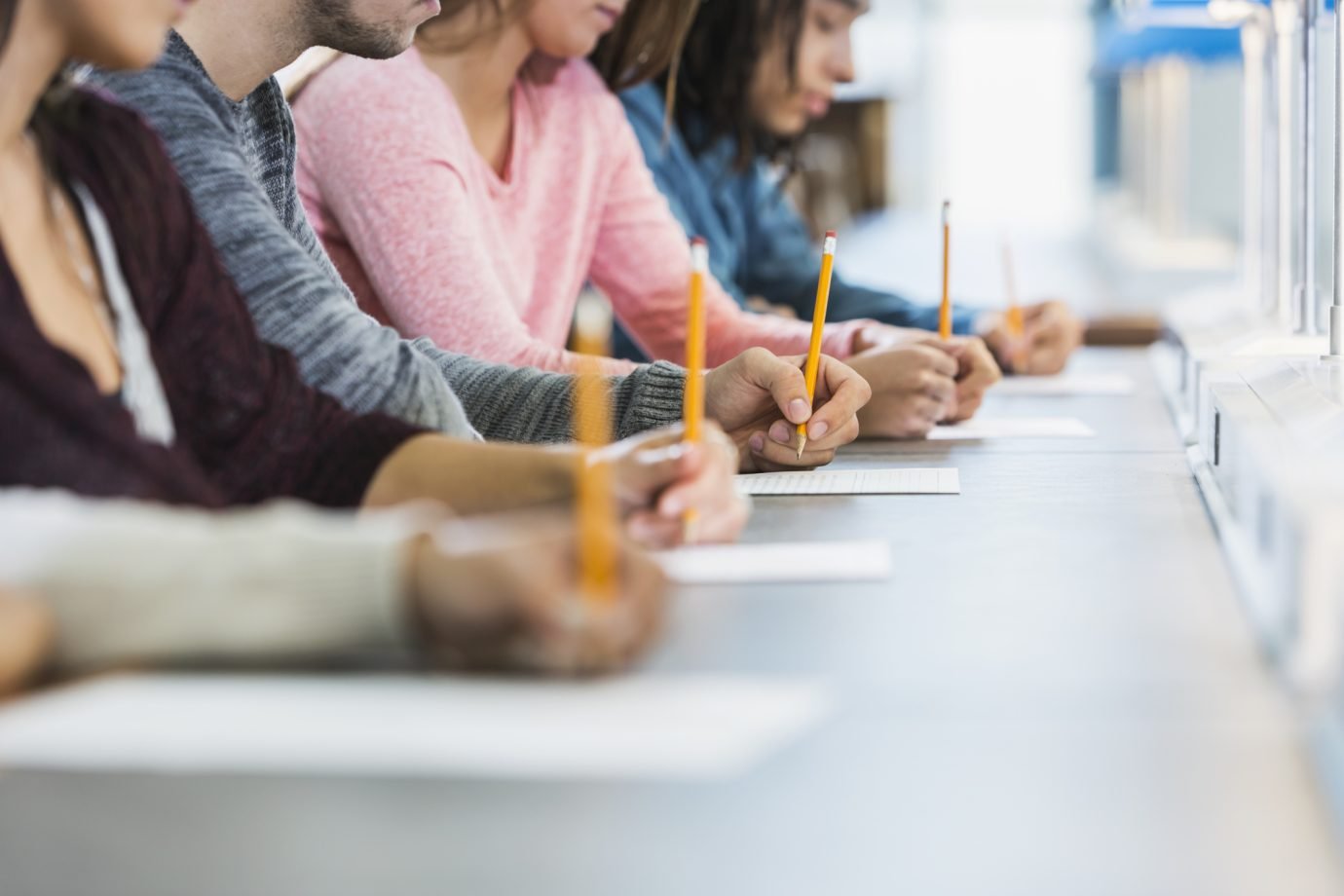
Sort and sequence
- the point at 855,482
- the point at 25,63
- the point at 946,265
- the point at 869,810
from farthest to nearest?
the point at 946,265 < the point at 855,482 < the point at 25,63 < the point at 869,810

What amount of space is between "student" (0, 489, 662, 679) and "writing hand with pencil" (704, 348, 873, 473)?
601 mm

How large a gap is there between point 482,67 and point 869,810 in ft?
4.75

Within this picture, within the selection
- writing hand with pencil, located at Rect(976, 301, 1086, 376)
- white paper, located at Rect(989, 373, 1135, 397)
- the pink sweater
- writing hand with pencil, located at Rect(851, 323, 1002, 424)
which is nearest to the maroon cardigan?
the pink sweater

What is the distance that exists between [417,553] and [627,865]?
0.18 m

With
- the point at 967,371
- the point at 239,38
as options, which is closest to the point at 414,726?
the point at 239,38

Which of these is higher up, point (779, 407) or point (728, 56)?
point (728, 56)

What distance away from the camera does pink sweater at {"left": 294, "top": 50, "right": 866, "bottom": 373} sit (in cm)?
160

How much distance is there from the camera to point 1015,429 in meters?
1.58

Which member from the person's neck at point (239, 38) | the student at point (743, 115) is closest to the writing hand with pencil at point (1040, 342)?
the student at point (743, 115)

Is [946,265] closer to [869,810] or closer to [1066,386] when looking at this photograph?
[1066,386]

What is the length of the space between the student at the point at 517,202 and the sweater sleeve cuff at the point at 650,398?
0.23 m

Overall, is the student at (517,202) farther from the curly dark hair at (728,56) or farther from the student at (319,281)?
the curly dark hair at (728,56)

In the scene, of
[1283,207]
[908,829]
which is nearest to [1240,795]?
[908,829]

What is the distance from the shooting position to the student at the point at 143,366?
0.83 metres
